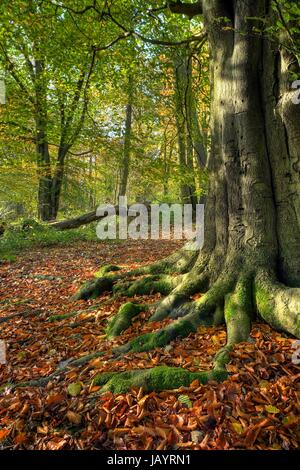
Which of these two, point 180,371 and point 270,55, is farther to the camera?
point 270,55

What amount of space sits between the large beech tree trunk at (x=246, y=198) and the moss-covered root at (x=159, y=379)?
1.39ft

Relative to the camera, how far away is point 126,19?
23.1 feet

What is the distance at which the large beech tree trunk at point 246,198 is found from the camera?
3.63 meters

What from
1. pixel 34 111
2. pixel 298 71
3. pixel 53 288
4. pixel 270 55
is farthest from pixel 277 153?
pixel 34 111

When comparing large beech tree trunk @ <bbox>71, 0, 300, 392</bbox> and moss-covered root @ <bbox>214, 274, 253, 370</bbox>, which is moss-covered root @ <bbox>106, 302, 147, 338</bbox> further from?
moss-covered root @ <bbox>214, 274, 253, 370</bbox>

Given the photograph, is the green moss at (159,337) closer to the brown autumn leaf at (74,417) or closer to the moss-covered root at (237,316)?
the moss-covered root at (237,316)

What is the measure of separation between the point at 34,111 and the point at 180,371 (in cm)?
1323

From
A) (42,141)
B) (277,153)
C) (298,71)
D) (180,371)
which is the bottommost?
(180,371)

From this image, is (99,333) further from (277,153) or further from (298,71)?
(298,71)

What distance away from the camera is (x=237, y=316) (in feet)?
11.8

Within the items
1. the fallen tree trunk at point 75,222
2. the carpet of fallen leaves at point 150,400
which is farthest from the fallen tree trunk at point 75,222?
the carpet of fallen leaves at point 150,400

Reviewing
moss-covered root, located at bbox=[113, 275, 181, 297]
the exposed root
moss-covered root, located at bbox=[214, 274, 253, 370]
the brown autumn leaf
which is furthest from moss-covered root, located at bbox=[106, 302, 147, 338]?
the brown autumn leaf

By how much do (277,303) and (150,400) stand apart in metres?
1.74

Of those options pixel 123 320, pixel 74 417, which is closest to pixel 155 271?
pixel 123 320
